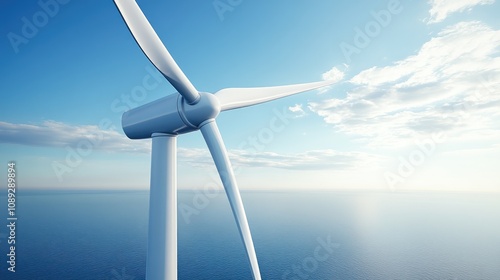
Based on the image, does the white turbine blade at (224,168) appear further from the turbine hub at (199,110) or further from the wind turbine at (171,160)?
the turbine hub at (199,110)

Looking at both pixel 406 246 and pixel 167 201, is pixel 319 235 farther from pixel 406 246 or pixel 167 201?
pixel 167 201

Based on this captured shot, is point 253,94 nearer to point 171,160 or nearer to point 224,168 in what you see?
point 224,168

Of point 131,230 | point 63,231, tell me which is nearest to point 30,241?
point 63,231

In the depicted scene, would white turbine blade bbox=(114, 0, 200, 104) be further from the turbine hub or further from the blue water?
the blue water

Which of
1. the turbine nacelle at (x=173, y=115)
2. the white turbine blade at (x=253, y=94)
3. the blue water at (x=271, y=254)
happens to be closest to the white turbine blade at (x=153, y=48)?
the turbine nacelle at (x=173, y=115)

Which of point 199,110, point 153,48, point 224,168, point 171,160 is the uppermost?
point 153,48

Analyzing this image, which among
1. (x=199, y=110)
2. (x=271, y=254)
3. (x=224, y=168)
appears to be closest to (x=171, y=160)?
(x=224, y=168)
